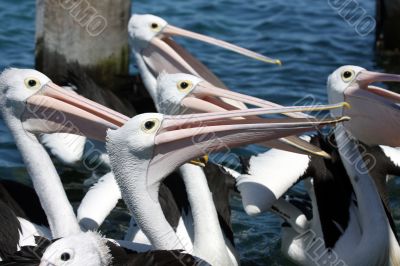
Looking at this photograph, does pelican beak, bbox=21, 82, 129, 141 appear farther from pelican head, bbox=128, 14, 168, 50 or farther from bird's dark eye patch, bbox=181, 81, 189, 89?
pelican head, bbox=128, 14, 168, 50

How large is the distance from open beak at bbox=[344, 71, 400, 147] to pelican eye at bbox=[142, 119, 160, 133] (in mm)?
1732

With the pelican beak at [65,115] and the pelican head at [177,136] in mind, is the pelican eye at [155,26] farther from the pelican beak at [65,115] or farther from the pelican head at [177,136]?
the pelican head at [177,136]

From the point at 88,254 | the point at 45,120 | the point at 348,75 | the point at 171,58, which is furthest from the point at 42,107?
the point at 171,58

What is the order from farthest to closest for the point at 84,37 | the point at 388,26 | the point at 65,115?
the point at 388,26
the point at 84,37
the point at 65,115

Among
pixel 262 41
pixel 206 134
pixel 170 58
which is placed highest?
pixel 206 134

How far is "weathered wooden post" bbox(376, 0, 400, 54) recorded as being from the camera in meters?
10.6

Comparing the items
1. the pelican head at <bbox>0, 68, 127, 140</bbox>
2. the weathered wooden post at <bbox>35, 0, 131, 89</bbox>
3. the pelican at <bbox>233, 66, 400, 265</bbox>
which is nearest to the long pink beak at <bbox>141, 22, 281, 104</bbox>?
the weathered wooden post at <bbox>35, 0, 131, 89</bbox>

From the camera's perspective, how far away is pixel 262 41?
11320 mm

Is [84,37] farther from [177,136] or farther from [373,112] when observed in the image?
[177,136]

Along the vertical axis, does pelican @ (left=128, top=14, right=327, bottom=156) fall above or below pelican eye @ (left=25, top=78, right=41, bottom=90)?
below

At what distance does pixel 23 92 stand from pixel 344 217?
7.19 feet

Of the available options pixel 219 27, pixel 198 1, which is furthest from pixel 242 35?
pixel 198 1

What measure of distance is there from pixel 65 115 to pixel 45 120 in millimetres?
144

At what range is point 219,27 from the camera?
1168cm
